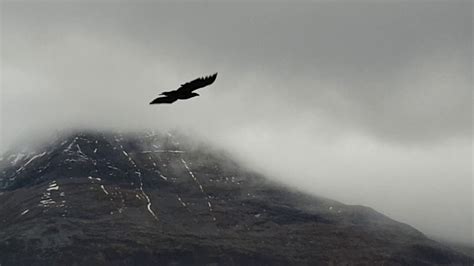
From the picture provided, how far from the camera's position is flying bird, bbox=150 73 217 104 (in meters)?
34.9

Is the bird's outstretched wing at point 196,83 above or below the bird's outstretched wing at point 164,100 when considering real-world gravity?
above

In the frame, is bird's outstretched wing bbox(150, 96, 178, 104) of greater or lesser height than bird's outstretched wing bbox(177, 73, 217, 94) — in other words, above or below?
below

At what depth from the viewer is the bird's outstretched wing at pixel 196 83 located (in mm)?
34812

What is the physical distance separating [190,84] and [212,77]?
110 centimetres

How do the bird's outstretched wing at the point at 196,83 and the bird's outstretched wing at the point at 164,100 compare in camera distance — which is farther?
the bird's outstretched wing at the point at 164,100

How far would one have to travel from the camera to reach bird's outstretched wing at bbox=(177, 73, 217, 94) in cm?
3481

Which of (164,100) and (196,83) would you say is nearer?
(196,83)

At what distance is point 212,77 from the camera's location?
1369 inches

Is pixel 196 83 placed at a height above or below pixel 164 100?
above

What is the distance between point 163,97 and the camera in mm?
35531

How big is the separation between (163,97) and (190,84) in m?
1.36

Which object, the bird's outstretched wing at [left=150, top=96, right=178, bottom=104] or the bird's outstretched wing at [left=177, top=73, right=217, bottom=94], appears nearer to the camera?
the bird's outstretched wing at [left=177, top=73, right=217, bottom=94]

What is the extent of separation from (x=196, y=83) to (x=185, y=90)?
0.77 metres

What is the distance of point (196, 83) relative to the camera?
1385 inches
